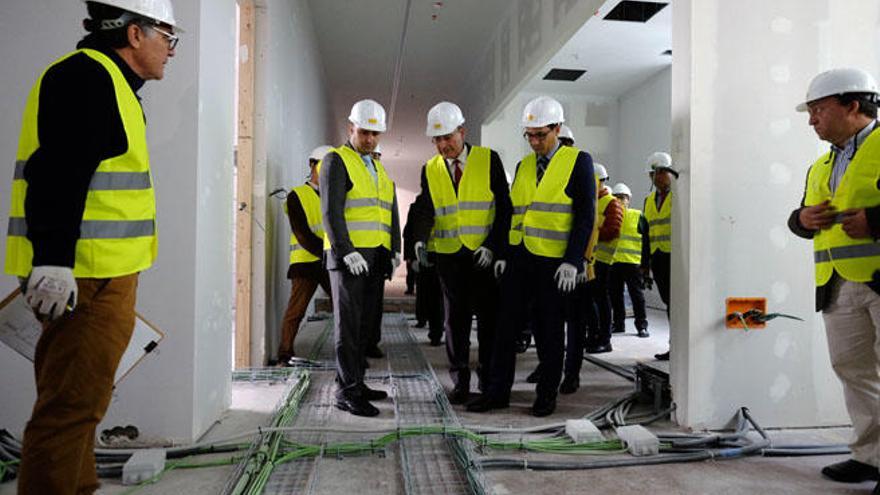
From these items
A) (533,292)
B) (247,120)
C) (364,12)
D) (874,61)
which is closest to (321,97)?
(364,12)

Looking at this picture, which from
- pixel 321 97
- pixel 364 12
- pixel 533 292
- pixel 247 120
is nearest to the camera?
pixel 533 292

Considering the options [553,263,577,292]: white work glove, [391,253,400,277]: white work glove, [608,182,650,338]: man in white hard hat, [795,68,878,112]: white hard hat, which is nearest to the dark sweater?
[391,253,400,277]: white work glove

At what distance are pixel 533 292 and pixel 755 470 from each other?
1.35 metres

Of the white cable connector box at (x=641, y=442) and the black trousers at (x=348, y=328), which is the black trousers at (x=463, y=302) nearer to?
the black trousers at (x=348, y=328)

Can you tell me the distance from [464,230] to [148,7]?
6.90 feet

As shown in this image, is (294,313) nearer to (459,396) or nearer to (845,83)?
(459,396)

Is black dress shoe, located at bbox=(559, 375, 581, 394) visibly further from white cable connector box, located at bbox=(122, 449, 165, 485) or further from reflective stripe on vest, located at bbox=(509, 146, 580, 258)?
white cable connector box, located at bbox=(122, 449, 165, 485)

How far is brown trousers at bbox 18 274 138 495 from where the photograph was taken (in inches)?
58.5

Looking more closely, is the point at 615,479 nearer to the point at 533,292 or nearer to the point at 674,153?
the point at 533,292

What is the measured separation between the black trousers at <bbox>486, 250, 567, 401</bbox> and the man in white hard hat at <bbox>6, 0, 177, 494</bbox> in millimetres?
2045

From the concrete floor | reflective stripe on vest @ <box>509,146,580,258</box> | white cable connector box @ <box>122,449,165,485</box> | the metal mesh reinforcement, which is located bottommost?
the concrete floor

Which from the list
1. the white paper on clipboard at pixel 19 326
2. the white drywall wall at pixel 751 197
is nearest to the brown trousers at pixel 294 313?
the white paper on clipboard at pixel 19 326

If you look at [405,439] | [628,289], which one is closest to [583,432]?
[405,439]

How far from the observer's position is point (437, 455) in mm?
2557
